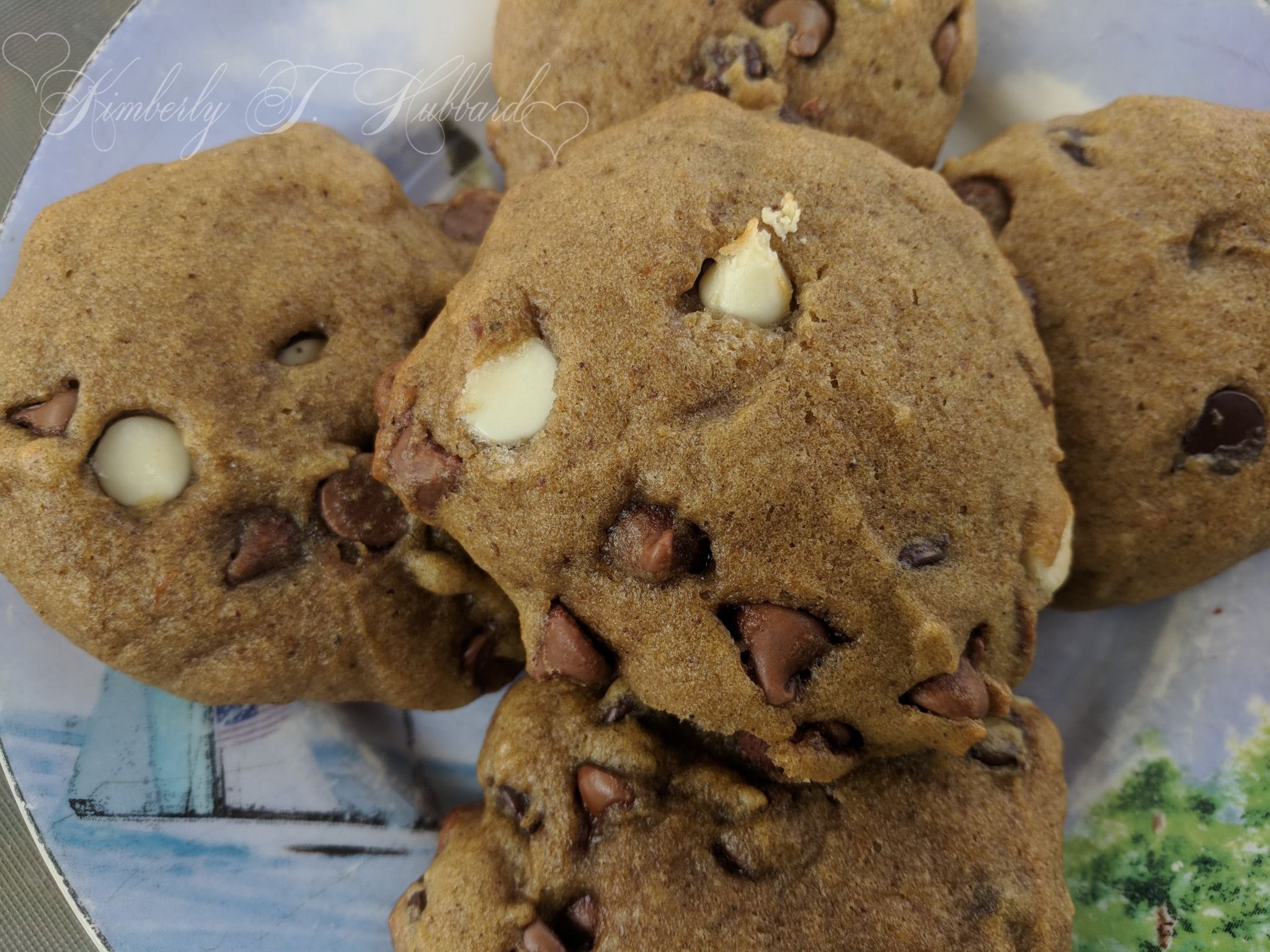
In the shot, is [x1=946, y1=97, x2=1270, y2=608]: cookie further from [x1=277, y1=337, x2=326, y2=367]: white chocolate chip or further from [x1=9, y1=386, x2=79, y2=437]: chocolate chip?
[x1=9, y1=386, x2=79, y2=437]: chocolate chip

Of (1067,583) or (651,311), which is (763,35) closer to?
(651,311)

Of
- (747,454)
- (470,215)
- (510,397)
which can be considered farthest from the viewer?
(470,215)

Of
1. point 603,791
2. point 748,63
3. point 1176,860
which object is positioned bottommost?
point 1176,860

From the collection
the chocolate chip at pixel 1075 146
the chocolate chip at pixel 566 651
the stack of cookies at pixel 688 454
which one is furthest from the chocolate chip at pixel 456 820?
the chocolate chip at pixel 1075 146

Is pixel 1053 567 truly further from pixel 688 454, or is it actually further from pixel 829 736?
pixel 688 454

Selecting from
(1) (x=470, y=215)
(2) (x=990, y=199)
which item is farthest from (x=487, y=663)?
(2) (x=990, y=199)

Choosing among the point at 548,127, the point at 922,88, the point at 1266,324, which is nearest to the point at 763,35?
the point at 922,88
